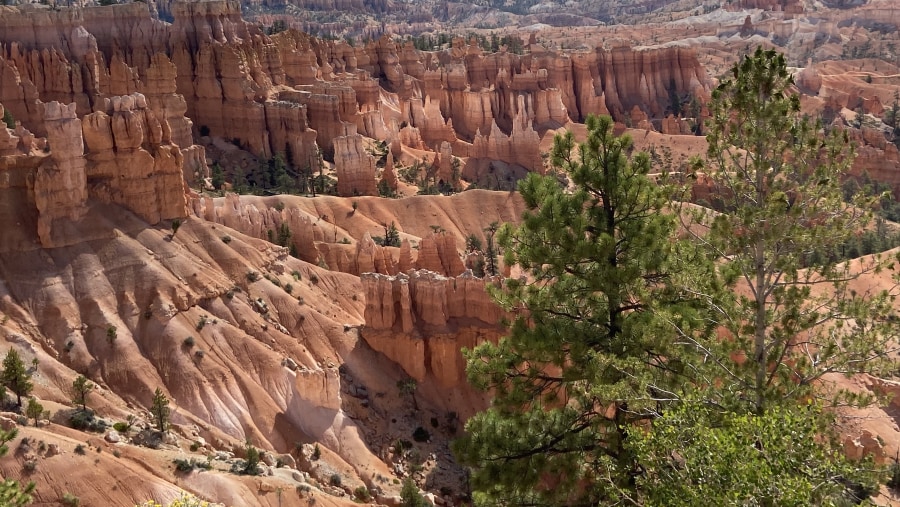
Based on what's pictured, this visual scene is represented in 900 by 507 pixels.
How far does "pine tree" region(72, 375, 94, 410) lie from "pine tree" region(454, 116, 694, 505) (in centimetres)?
1877

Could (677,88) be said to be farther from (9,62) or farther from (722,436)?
(722,436)

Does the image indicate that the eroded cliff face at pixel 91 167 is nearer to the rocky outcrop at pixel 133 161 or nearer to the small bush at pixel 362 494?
the rocky outcrop at pixel 133 161

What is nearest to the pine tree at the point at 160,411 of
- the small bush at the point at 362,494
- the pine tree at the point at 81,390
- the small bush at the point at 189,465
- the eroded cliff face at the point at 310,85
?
the pine tree at the point at 81,390

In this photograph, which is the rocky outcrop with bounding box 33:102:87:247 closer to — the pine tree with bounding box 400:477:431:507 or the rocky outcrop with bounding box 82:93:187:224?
the rocky outcrop with bounding box 82:93:187:224

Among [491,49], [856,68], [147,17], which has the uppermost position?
[147,17]

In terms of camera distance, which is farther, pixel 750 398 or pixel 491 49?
pixel 491 49

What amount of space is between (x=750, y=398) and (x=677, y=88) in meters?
111

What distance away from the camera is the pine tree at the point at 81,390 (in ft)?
105

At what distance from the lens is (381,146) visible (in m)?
84.2

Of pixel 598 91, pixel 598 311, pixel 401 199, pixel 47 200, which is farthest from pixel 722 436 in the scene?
pixel 598 91

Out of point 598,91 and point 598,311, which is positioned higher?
point 598,311

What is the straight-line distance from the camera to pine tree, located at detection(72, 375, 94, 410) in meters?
32.0

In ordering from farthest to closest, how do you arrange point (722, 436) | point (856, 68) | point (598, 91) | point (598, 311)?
point (856, 68)
point (598, 91)
point (598, 311)
point (722, 436)

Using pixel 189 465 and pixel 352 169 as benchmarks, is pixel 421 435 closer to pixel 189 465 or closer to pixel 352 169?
pixel 189 465
